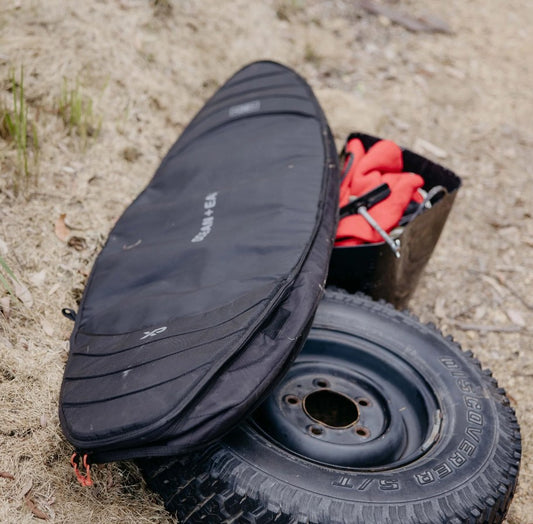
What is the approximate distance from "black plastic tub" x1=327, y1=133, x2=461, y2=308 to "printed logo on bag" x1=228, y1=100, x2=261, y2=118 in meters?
0.83

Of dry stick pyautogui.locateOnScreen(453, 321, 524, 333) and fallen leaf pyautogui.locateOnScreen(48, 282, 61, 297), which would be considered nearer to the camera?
fallen leaf pyautogui.locateOnScreen(48, 282, 61, 297)

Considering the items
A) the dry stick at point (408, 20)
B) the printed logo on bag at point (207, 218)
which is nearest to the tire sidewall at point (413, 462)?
the printed logo on bag at point (207, 218)

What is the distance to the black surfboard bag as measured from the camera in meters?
1.53

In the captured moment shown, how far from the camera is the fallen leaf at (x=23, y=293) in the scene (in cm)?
228

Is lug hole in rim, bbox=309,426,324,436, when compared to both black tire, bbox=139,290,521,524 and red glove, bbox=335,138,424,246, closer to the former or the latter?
black tire, bbox=139,290,521,524

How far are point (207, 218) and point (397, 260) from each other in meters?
0.74

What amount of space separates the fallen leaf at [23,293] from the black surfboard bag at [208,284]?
26cm

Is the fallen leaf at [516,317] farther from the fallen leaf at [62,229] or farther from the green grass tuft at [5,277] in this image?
the green grass tuft at [5,277]

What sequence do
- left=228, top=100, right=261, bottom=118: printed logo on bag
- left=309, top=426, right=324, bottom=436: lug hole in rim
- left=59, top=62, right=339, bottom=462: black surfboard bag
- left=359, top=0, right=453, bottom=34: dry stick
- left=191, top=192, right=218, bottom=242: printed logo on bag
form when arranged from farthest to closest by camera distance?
left=359, top=0, right=453, bottom=34: dry stick < left=228, top=100, right=261, bottom=118: printed logo on bag < left=191, top=192, right=218, bottom=242: printed logo on bag < left=309, top=426, right=324, bottom=436: lug hole in rim < left=59, top=62, right=339, bottom=462: black surfboard bag

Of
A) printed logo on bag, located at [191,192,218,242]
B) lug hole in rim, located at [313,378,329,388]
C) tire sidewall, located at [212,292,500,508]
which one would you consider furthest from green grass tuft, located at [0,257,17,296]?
lug hole in rim, located at [313,378,329,388]

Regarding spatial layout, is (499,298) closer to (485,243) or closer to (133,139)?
(485,243)

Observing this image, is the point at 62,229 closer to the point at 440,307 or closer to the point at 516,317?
the point at 440,307

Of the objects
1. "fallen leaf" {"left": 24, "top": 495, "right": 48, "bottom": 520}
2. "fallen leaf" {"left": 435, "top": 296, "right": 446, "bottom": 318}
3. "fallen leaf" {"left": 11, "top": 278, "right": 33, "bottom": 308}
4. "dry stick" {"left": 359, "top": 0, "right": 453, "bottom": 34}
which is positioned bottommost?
"fallen leaf" {"left": 435, "top": 296, "right": 446, "bottom": 318}

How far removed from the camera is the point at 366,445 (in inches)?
73.5
